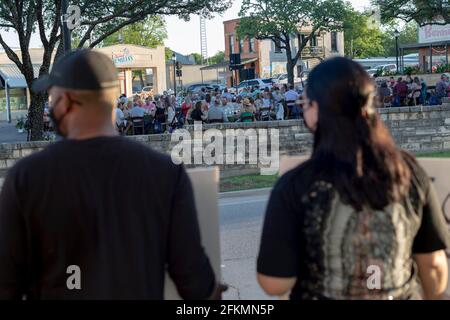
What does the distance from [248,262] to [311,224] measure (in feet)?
17.0

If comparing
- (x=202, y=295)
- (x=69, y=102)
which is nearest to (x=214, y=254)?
(x=202, y=295)

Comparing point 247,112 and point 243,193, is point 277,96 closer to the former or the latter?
point 247,112

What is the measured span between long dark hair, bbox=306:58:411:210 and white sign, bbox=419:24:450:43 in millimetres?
43277

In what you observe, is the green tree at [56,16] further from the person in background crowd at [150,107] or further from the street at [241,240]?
the street at [241,240]

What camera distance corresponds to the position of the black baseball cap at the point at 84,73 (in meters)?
2.37

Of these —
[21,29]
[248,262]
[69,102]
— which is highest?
[21,29]

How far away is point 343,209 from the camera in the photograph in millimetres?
2309

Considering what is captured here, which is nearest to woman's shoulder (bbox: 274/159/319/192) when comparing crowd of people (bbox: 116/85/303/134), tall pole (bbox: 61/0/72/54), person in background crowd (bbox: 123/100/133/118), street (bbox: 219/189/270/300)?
street (bbox: 219/189/270/300)

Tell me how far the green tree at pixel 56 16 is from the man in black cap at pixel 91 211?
16.5 metres

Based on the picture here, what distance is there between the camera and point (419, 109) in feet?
55.8

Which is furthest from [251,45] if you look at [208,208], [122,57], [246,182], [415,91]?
[208,208]

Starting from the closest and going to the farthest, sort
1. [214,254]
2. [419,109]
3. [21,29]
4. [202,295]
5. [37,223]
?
1. [37,223]
2. [202,295]
3. [214,254]
4. [419,109]
5. [21,29]

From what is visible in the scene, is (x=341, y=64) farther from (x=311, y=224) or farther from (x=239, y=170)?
(x=239, y=170)

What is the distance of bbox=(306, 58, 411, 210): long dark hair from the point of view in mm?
2309
